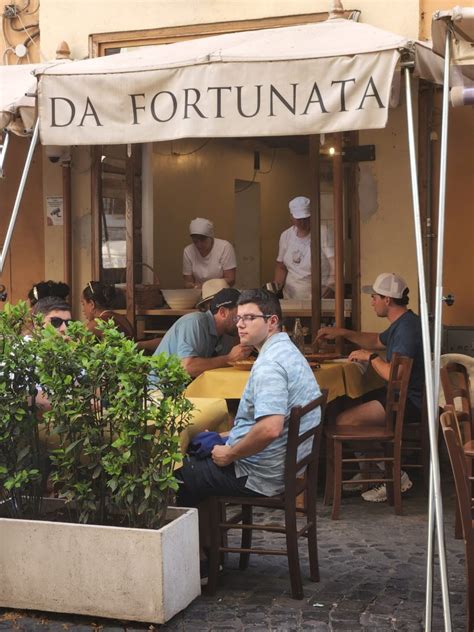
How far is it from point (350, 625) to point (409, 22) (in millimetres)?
4838

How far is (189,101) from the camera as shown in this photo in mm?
5574

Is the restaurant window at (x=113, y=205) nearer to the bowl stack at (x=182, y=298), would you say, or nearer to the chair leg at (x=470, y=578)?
the bowl stack at (x=182, y=298)

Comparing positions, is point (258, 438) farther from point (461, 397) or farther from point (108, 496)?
point (461, 397)

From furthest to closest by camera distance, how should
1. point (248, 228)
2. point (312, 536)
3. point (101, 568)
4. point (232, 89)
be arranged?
point (248, 228) < point (232, 89) < point (312, 536) < point (101, 568)

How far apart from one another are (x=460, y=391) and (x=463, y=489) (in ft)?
6.12

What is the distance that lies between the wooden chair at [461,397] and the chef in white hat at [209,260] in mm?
3478

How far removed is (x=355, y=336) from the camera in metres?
7.61

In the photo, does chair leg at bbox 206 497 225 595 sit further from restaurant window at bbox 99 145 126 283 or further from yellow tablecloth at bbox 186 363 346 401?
restaurant window at bbox 99 145 126 283

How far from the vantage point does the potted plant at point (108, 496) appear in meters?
4.41

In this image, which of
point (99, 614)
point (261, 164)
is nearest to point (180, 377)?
point (99, 614)

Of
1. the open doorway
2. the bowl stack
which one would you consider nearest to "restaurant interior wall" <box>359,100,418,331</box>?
the bowl stack

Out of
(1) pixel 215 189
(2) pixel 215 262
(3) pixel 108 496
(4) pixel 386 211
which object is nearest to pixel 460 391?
(3) pixel 108 496

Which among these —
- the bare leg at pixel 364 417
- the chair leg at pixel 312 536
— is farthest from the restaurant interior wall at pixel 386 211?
the chair leg at pixel 312 536

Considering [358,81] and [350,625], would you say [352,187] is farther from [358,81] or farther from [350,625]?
[350,625]
